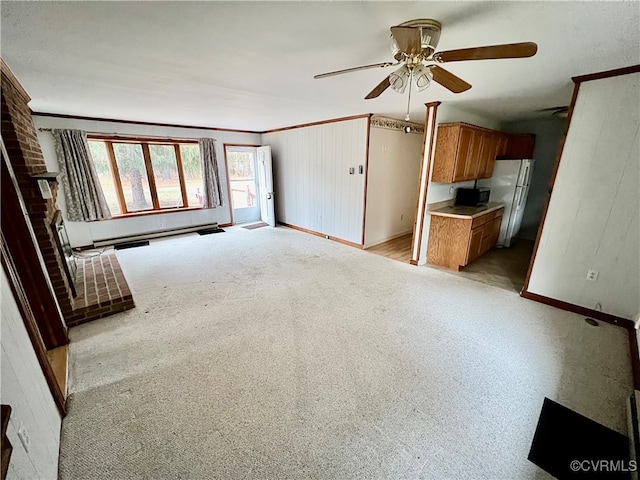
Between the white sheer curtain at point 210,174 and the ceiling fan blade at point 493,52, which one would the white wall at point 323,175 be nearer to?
the white sheer curtain at point 210,174

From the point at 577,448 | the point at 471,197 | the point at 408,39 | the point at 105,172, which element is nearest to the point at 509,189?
the point at 471,197

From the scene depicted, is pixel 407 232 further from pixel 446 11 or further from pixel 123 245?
pixel 123 245

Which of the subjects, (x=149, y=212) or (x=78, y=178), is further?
(x=149, y=212)

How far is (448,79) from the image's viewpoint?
1.75 meters

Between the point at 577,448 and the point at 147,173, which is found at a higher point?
the point at 147,173

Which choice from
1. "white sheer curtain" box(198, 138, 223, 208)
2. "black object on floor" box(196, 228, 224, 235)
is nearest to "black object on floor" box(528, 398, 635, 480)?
"black object on floor" box(196, 228, 224, 235)

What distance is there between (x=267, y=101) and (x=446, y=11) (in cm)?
241

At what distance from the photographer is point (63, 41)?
165 cm

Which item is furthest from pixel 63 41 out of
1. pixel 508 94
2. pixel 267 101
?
pixel 508 94

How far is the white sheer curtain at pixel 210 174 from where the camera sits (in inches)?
222

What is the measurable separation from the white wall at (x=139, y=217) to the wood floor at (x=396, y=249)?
3.84m

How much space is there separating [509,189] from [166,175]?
673 centimetres

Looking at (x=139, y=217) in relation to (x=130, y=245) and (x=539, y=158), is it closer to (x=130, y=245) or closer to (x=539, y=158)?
(x=130, y=245)

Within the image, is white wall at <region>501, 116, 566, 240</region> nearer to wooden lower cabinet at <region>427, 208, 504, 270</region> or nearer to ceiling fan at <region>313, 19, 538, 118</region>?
wooden lower cabinet at <region>427, 208, 504, 270</region>
